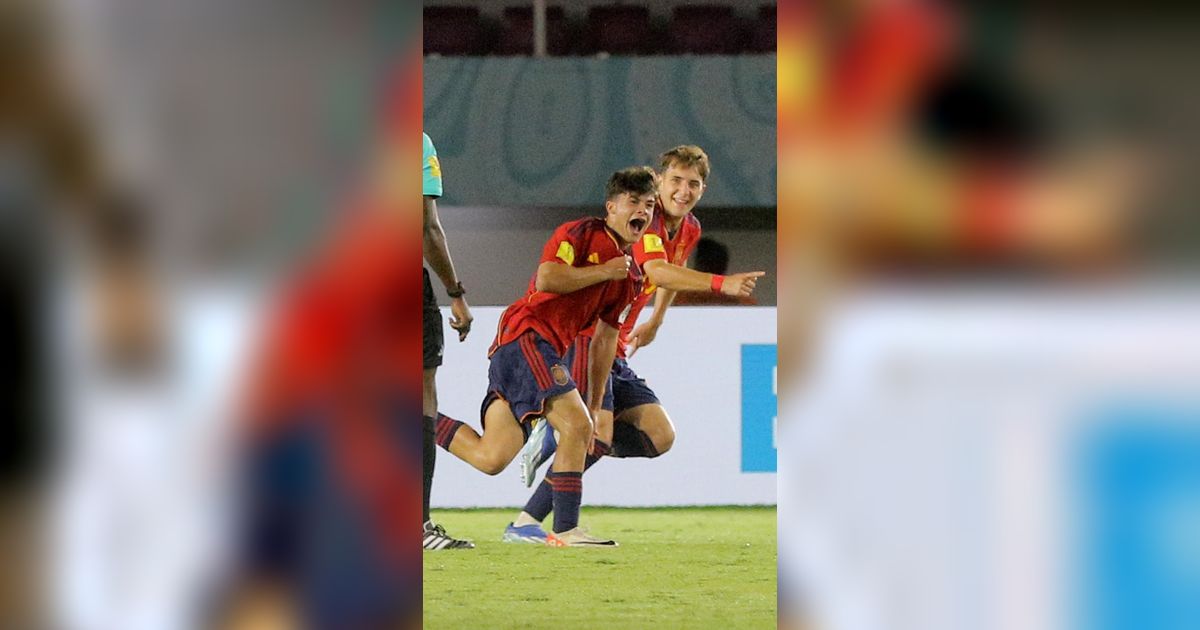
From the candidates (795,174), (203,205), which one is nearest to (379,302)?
(203,205)

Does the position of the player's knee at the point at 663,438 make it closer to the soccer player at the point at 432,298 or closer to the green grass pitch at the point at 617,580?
the green grass pitch at the point at 617,580

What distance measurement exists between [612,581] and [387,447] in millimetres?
2706

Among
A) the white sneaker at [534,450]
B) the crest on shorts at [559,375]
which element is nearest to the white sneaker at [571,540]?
the crest on shorts at [559,375]

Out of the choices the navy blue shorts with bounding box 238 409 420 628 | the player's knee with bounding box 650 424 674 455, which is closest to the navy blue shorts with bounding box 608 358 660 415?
the player's knee with bounding box 650 424 674 455

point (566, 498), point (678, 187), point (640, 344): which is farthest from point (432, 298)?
point (640, 344)

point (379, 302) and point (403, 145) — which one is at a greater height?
point (403, 145)

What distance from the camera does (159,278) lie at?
1239mm

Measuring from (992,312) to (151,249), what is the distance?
26.9 inches

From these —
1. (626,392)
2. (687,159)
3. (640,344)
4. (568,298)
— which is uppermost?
(687,159)

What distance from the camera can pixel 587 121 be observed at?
28.1 ft

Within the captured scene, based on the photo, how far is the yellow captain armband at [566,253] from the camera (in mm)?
4875

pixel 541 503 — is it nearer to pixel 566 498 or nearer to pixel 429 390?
pixel 566 498

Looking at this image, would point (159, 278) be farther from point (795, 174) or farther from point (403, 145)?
point (795, 174)

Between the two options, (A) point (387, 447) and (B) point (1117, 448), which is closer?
(B) point (1117, 448)
